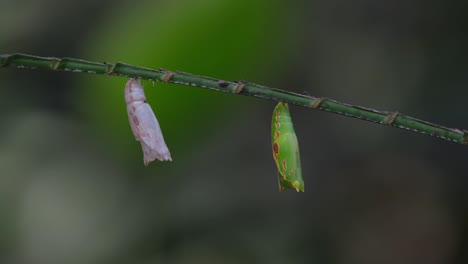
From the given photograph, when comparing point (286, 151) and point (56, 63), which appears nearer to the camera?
point (56, 63)

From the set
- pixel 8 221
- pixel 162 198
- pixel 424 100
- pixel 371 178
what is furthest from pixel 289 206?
pixel 8 221

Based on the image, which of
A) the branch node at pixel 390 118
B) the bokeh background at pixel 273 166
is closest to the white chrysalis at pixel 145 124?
the branch node at pixel 390 118

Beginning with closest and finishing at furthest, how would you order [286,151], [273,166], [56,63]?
[56,63] < [286,151] < [273,166]

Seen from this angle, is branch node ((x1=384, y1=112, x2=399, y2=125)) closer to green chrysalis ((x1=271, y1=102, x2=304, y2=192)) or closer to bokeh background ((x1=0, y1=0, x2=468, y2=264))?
green chrysalis ((x1=271, y1=102, x2=304, y2=192))

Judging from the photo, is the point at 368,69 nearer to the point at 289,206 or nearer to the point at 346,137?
the point at 346,137

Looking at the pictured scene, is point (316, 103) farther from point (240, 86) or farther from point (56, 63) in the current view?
point (56, 63)

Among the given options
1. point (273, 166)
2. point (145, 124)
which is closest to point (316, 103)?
point (145, 124)

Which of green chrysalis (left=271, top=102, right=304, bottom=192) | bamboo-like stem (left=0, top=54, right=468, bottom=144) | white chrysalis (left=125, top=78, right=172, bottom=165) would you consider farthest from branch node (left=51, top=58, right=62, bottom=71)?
green chrysalis (left=271, top=102, right=304, bottom=192)
